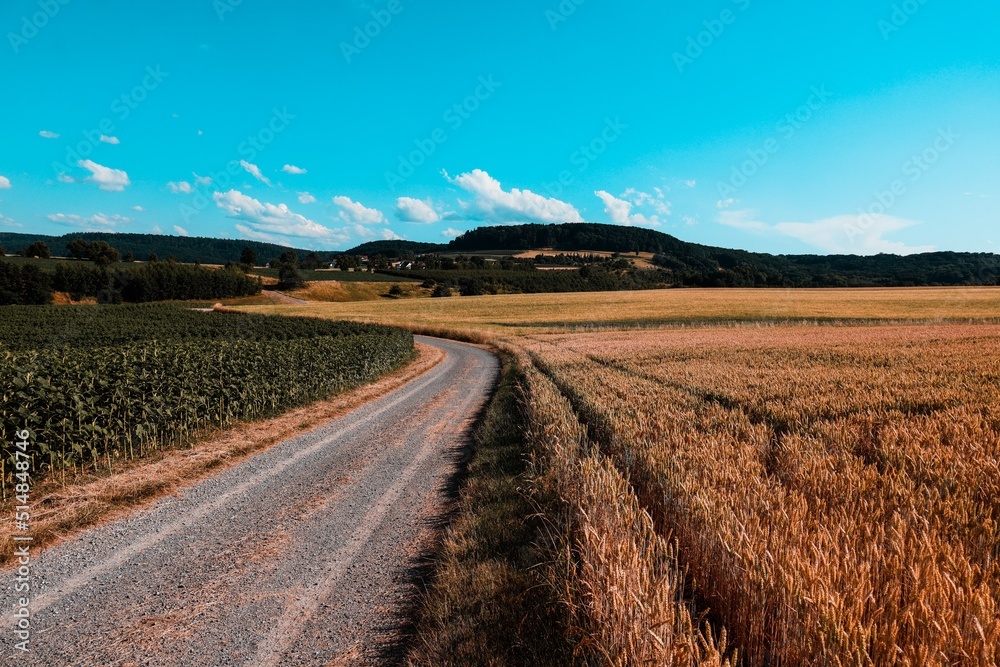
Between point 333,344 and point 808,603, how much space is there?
20764mm

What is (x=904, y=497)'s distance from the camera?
4793mm

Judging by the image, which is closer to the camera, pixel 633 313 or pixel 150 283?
pixel 633 313

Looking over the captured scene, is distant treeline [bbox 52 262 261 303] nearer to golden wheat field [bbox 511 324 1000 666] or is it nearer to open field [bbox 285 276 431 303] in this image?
open field [bbox 285 276 431 303]

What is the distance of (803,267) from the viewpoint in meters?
168

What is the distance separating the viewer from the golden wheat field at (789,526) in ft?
9.46

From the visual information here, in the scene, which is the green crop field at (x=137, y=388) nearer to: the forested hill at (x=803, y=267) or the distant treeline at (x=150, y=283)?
the distant treeline at (x=150, y=283)

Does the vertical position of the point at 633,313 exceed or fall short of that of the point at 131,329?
it falls short

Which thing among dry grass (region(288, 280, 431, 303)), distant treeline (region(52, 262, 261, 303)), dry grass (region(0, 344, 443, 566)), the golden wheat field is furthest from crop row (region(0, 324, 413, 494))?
dry grass (region(288, 280, 431, 303))

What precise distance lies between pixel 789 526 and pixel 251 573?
5.76 meters

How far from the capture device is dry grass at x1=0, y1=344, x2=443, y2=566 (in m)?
6.81

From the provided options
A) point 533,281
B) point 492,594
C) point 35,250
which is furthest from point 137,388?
point 35,250

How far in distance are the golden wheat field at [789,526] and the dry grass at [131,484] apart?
6570mm

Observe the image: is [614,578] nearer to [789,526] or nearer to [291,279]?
[789,526]

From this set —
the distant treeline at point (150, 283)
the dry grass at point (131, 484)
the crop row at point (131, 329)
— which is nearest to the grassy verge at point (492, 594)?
the dry grass at point (131, 484)
